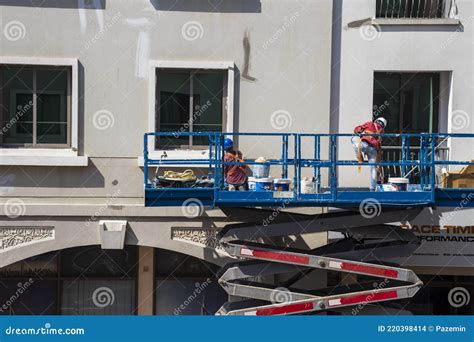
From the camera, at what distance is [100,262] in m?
14.2

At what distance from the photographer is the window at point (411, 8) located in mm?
13969

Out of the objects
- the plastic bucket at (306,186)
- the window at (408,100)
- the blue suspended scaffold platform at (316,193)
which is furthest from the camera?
the window at (408,100)

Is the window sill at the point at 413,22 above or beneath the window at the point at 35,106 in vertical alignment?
above

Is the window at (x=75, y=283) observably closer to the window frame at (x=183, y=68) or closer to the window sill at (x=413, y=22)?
the window frame at (x=183, y=68)

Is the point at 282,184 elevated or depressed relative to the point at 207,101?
depressed

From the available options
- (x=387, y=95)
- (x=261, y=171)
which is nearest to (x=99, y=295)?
(x=261, y=171)

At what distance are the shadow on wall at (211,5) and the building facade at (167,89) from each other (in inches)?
0.8

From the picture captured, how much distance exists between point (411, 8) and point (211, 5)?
356 centimetres

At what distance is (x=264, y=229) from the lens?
12.3 metres

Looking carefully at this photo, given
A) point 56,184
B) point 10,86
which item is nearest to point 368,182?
point 56,184

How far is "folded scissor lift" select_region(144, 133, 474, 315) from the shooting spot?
1173cm

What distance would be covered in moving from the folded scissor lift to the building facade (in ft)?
3.63

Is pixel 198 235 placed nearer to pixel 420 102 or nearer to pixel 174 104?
pixel 174 104

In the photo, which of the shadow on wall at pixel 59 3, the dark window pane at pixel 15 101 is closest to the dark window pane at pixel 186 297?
the dark window pane at pixel 15 101
